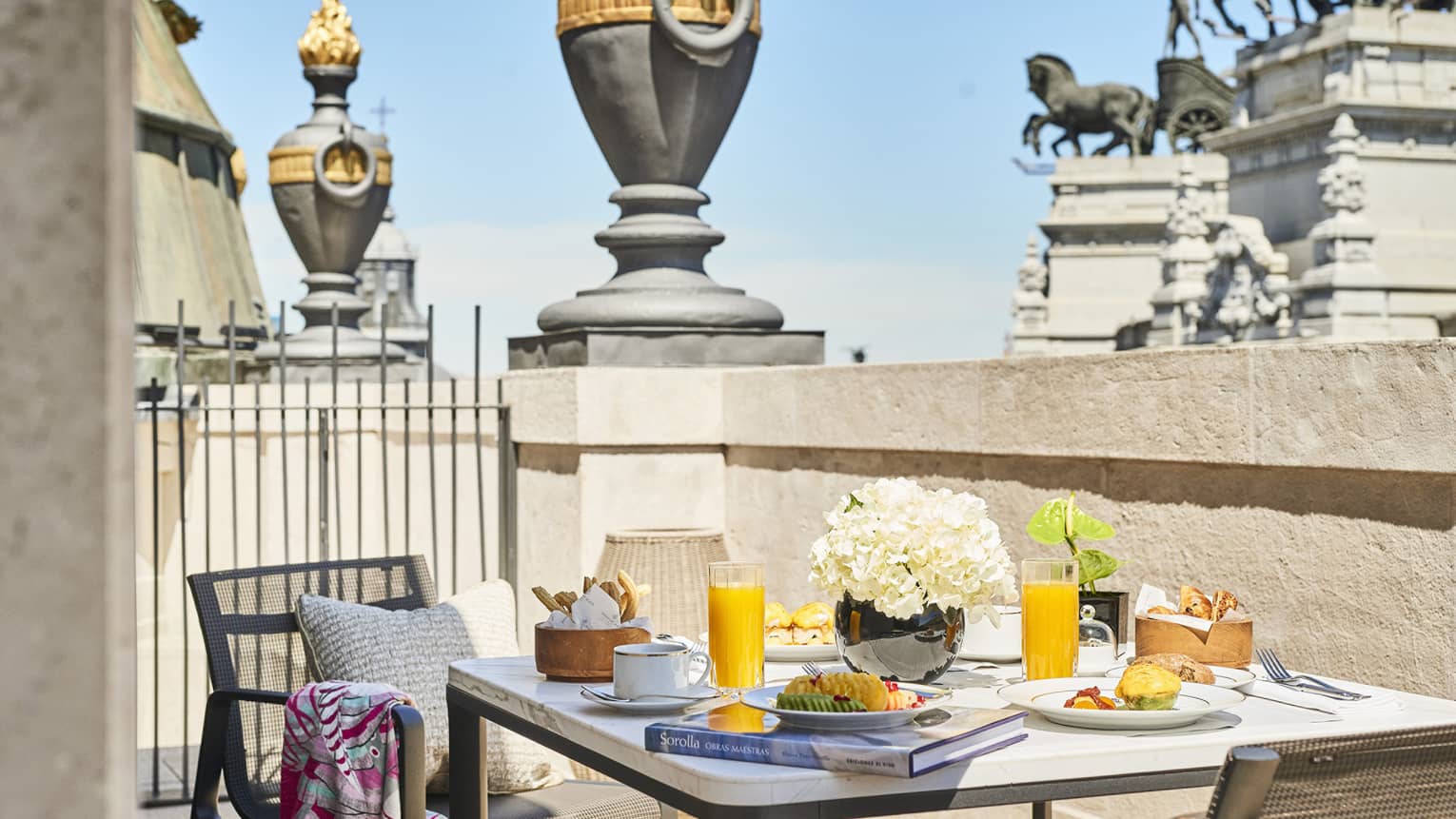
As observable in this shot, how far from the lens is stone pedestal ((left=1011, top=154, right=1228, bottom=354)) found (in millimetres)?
48438

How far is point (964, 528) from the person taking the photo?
2568 millimetres

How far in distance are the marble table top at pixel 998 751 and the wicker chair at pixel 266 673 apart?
92 cm

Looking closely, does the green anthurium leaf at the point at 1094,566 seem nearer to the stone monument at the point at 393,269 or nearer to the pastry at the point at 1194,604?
the pastry at the point at 1194,604

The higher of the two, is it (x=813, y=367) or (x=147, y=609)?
(x=813, y=367)

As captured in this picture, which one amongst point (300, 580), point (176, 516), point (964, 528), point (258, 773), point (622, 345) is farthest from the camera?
point (176, 516)

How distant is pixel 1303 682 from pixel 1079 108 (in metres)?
49.7

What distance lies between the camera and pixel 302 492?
832 centimetres

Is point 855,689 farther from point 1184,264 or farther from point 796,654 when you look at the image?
point 1184,264

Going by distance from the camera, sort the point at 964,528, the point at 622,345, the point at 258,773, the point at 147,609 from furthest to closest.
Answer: the point at 147,609
the point at 622,345
the point at 258,773
the point at 964,528

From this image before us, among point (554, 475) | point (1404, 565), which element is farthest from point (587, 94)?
point (1404, 565)

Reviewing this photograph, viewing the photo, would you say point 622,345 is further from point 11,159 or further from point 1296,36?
point 1296,36

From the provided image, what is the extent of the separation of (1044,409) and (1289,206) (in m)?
33.1

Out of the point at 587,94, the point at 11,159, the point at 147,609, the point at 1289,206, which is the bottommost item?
the point at 147,609

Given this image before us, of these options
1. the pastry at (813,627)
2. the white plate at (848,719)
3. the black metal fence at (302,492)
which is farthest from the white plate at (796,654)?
the black metal fence at (302,492)
